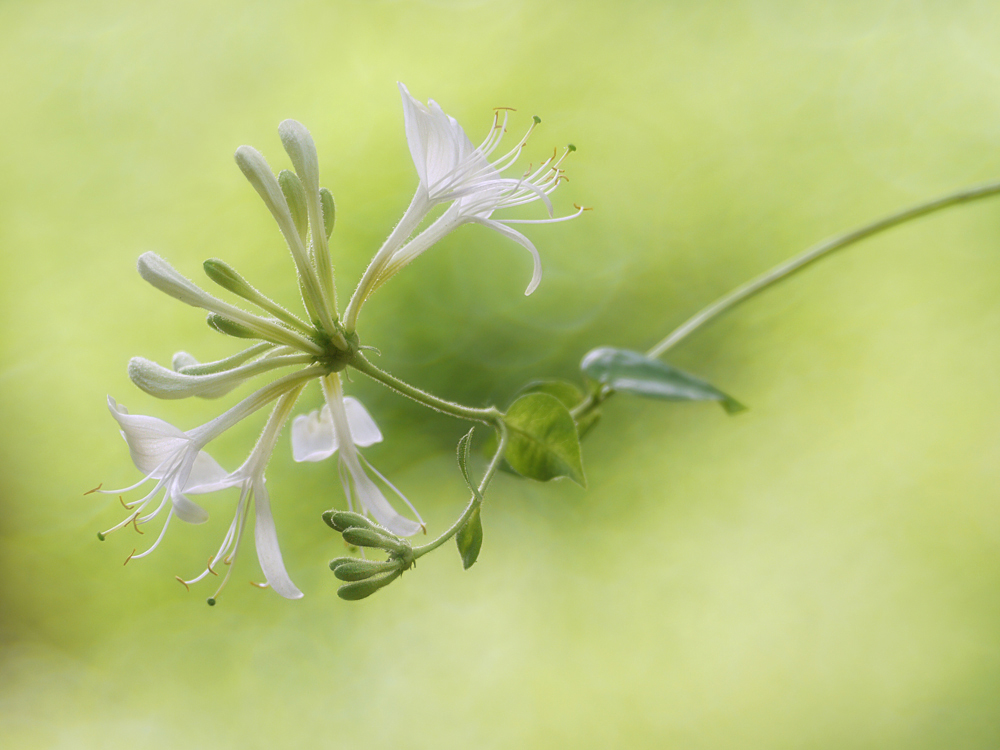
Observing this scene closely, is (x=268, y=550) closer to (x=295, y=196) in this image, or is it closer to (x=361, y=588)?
(x=361, y=588)

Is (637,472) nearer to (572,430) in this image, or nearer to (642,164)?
(642,164)

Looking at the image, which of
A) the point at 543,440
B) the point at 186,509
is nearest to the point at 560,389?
the point at 543,440

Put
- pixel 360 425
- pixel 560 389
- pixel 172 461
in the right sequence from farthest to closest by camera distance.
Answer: pixel 560 389, pixel 360 425, pixel 172 461

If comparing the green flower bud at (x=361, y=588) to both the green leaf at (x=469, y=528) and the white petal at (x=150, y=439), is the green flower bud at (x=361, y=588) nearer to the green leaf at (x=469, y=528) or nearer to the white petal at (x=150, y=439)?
the green leaf at (x=469, y=528)

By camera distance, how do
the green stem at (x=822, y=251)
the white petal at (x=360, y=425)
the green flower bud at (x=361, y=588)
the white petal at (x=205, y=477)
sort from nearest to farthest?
the green flower bud at (x=361, y=588), the white petal at (x=205, y=477), the white petal at (x=360, y=425), the green stem at (x=822, y=251)

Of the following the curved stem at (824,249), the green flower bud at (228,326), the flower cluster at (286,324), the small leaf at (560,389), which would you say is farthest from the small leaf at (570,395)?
the green flower bud at (228,326)

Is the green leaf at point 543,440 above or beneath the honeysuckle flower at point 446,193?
beneath

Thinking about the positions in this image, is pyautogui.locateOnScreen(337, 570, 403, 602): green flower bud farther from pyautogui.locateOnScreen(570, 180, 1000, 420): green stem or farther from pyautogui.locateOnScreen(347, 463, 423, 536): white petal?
pyautogui.locateOnScreen(570, 180, 1000, 420): green stem
